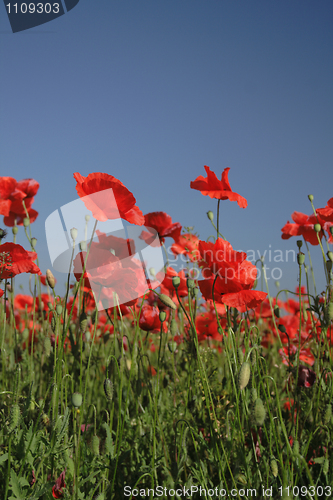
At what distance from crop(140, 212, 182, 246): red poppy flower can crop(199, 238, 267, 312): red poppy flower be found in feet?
2.78

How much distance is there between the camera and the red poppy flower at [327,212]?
195cm

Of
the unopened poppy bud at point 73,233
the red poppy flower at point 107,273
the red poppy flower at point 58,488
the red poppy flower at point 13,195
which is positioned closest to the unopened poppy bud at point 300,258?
the red poppy flower at point 107,273

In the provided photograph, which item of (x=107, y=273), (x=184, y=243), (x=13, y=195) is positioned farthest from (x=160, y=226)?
(x=13, y=195)

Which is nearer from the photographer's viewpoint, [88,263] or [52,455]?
[52,455]

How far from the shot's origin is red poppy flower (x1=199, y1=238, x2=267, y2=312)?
1253 mm

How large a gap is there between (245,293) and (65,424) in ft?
2.70

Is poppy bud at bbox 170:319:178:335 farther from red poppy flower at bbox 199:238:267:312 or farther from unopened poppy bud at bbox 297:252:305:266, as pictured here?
unopened poppy bud at bbox 297:252:305:266

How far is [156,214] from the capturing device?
7.32ft

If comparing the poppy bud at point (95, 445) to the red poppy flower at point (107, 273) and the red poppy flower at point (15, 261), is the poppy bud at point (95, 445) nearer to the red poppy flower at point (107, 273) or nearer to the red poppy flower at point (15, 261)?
the red poppy flower at point (107, 273)

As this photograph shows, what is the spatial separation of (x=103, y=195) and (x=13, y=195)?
114 cm

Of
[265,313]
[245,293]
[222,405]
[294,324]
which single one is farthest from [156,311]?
[294,324]

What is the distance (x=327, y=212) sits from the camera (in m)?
1.95

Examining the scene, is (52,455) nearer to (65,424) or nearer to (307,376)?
(65,424)

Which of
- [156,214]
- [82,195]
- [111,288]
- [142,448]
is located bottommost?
[142,448]
